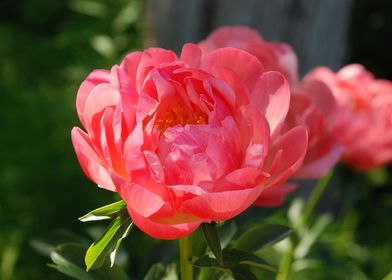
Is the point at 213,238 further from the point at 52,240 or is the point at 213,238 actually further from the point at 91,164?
the point at 52,240

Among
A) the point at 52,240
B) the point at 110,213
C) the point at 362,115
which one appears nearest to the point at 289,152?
the point at 110,213

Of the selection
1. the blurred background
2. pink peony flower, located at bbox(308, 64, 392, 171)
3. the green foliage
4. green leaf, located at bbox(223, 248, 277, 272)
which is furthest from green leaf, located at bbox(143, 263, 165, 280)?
the blurred background

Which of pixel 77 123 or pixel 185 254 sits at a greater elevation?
pixel 185 254

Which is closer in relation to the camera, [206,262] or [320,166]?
[206,262]

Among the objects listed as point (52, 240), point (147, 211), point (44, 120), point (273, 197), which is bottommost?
point (44, 120)

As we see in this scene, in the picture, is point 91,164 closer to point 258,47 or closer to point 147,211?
point 147,211

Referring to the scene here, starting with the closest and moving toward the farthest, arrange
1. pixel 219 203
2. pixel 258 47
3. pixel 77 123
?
pixel 219 203
pixel 258 47
pixel 77 123

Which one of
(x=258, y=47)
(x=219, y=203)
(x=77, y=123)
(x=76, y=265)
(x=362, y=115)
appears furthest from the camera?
(x=77, y=123)

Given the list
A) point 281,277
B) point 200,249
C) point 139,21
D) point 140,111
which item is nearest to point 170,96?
point 140,111
